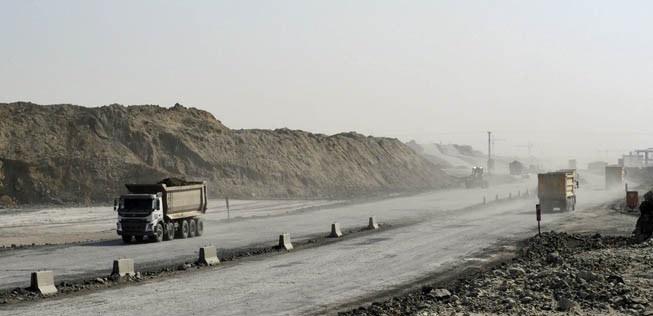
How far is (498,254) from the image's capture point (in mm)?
35188

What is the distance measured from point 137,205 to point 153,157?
168 feet

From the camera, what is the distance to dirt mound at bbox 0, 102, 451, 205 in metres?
80.7

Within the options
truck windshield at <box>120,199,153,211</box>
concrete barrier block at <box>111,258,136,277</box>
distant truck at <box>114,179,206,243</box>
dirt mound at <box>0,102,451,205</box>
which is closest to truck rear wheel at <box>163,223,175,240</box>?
distant truck at <box>114,179,206,243</box>

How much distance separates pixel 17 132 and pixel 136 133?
43.5 feet

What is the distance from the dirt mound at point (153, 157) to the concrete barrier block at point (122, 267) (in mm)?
51014

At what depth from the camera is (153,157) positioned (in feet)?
303

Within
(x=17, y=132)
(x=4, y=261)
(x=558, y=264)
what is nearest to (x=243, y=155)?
(x=17, y=132)

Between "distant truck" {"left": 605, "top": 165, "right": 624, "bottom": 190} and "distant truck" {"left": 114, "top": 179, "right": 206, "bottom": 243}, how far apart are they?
8777cm

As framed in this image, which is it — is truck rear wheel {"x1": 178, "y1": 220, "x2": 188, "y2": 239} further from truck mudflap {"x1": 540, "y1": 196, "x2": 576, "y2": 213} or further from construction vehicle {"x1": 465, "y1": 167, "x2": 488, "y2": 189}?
construction vehicle {"x1": 465, "y1": 167, "x2": 488, "y2": 189}

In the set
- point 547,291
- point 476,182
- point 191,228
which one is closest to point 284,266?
point 547,291

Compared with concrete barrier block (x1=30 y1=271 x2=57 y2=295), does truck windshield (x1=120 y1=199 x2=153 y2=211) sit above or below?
above

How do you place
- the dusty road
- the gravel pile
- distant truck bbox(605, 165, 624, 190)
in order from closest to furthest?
the gravel pile → the dusty road → distant truck bbox(605, 165, 624, 190)

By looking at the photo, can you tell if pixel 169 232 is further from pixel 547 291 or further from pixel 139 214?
pixel 547 291

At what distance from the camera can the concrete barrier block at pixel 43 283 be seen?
985 inches
